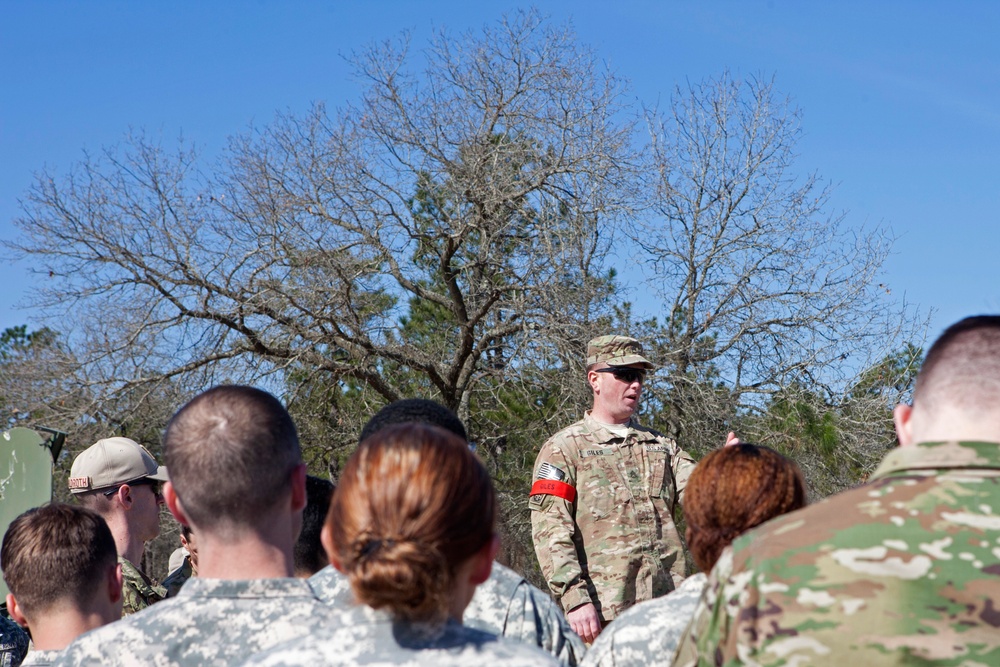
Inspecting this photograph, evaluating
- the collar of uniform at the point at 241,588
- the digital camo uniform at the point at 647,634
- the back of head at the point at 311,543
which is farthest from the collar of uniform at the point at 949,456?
the back of head at the point at 311,543

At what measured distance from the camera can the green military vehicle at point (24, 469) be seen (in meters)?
4.85

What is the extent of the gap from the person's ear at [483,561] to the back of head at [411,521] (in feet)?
0.04

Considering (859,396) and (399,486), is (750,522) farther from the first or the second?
(859,396)

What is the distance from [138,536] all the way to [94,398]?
12249mm

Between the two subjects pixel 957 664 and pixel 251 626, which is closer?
pixel 957 664

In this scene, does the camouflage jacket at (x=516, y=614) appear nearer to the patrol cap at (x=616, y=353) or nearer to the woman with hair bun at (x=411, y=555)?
the woman with hair bun at (x=411, y=555)

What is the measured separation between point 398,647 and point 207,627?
73cm

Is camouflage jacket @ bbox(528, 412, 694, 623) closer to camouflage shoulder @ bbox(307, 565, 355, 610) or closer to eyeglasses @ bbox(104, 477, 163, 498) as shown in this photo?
eyeglasses @ bbox(104, 477, 163, 498)

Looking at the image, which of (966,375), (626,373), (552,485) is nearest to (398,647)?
(966,375)

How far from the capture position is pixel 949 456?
78.0 inches

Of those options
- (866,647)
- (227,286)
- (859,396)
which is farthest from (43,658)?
(859,396)

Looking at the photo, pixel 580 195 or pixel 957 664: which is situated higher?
pixel 580 195

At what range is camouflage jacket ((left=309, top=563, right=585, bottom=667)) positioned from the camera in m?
2.79

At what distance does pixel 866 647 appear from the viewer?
187 cm
